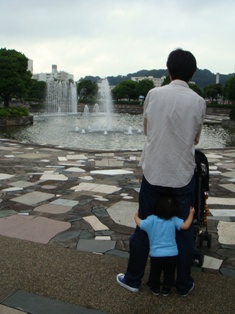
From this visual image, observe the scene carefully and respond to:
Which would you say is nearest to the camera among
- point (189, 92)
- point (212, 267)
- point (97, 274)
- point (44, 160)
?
point (189, 92)

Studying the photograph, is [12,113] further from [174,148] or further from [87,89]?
[87,89]

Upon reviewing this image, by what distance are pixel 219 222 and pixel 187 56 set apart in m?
2.49

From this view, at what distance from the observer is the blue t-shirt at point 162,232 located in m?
2.55

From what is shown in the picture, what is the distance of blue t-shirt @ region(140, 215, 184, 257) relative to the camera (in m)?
2.55

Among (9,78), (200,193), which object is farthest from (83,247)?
(9,78)

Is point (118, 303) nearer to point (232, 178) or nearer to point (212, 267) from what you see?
point (212, 267)

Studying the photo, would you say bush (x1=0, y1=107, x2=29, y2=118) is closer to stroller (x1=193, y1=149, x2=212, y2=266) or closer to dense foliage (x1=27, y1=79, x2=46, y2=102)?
stroller (x1=193, y1=149, x2=212, y2=266)

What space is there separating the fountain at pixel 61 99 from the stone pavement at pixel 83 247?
4685cm

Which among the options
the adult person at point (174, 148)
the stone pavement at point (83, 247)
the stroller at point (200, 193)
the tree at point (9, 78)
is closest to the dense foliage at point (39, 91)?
the tree at point (9, 78)

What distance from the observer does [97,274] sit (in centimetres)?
291

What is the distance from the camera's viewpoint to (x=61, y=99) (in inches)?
2280

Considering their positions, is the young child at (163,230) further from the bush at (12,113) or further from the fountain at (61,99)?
the fountain at (61,99)

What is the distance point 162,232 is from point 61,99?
57.2m

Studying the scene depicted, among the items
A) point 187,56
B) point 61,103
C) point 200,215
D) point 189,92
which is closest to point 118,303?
point 200,215
